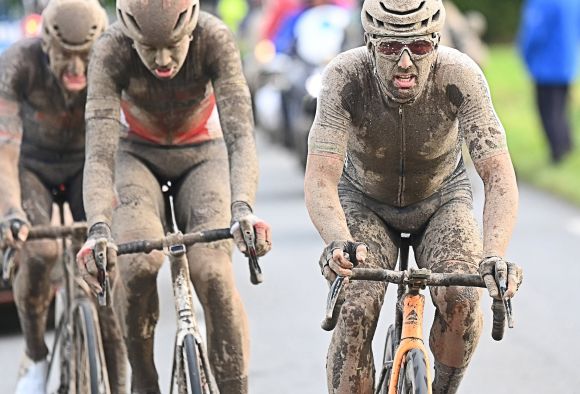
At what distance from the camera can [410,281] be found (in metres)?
5.86

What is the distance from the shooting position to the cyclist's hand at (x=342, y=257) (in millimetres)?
5723

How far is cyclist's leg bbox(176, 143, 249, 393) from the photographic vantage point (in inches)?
274

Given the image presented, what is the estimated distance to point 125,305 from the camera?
23.4 ft

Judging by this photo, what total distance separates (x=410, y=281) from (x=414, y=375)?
347 mm

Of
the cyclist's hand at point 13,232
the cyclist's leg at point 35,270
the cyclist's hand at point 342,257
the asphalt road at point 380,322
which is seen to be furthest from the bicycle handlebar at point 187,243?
the asphalt road at point 380,322

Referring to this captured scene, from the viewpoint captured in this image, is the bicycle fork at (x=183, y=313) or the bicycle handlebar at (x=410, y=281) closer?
the bicycle handlebar at (x=410, y=281)

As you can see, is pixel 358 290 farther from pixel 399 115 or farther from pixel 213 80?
pixel 213 80

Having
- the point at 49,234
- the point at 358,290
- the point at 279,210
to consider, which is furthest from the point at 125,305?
the point at 279,210

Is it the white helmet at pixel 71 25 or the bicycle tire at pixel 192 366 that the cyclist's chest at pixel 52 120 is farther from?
the bicycle tire at pixel 192 366

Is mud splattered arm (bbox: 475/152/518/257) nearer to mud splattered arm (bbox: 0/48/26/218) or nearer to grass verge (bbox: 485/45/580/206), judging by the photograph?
mud splattered arm (bbox: 0/48/26/218)

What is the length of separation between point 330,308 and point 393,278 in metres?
0.29

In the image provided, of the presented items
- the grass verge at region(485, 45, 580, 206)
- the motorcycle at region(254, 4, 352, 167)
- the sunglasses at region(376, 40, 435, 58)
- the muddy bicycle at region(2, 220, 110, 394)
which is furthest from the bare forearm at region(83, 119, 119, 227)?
the grass verge at region(485, 45, 580, 206)

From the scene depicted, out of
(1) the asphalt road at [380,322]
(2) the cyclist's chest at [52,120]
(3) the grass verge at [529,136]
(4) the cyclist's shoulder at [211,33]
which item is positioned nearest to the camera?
(4) the cyclist's shoulder at [211,33]

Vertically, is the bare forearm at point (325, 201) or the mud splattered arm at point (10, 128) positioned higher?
the mud splattered arm at point (10, 128)
